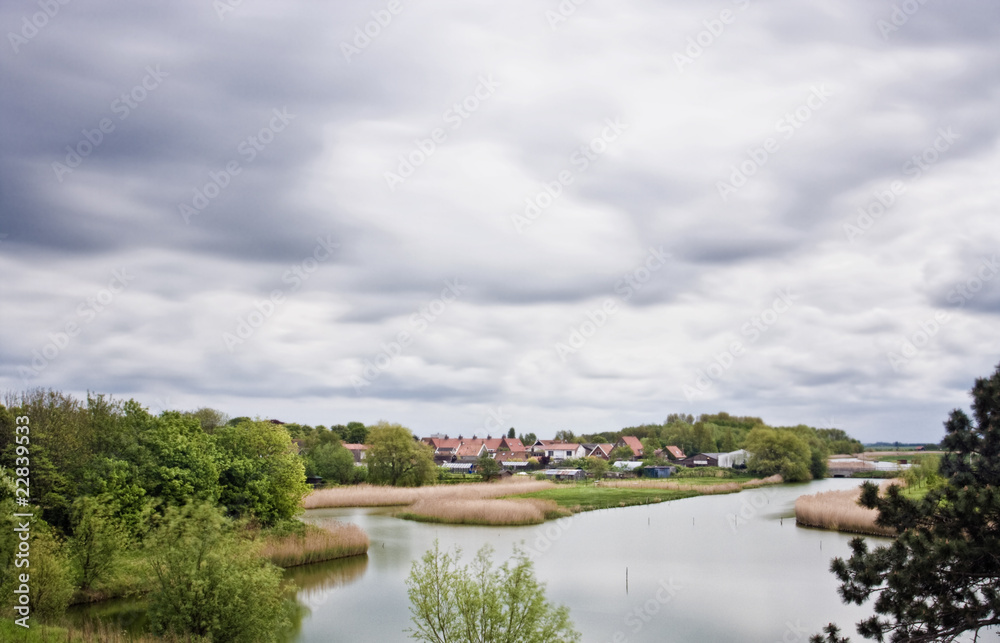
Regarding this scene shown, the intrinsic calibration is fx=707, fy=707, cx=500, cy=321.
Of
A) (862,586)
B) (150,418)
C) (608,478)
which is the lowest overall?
(608,478)

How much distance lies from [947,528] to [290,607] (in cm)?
1743

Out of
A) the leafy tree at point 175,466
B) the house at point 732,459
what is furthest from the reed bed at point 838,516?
the house at point 732,459

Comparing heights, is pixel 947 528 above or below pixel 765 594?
above

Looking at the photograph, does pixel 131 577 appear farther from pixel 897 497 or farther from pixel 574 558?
pixel 897 497

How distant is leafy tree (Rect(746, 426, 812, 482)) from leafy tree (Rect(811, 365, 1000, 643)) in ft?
249

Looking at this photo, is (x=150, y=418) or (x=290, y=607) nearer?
(x=290, y=607)

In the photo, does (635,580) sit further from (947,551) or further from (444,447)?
(444,447)

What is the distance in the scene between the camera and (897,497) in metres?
10.1

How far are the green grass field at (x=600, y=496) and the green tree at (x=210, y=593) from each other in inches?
1377

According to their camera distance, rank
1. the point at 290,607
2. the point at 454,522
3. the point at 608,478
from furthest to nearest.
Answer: the point at 608,478 < the point at 454,522 < the point at 290,607

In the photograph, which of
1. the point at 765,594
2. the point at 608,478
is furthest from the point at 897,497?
the point at 608,478

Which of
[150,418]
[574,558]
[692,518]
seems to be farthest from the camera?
[692,518]

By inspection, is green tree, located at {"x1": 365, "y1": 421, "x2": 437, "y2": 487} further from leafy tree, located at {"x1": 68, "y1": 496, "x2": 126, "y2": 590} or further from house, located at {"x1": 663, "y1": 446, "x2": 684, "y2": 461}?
house, located at {"x1": 663, "y1": 446, "x2": 684, "y2": 461}

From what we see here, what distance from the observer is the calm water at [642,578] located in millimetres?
19500
